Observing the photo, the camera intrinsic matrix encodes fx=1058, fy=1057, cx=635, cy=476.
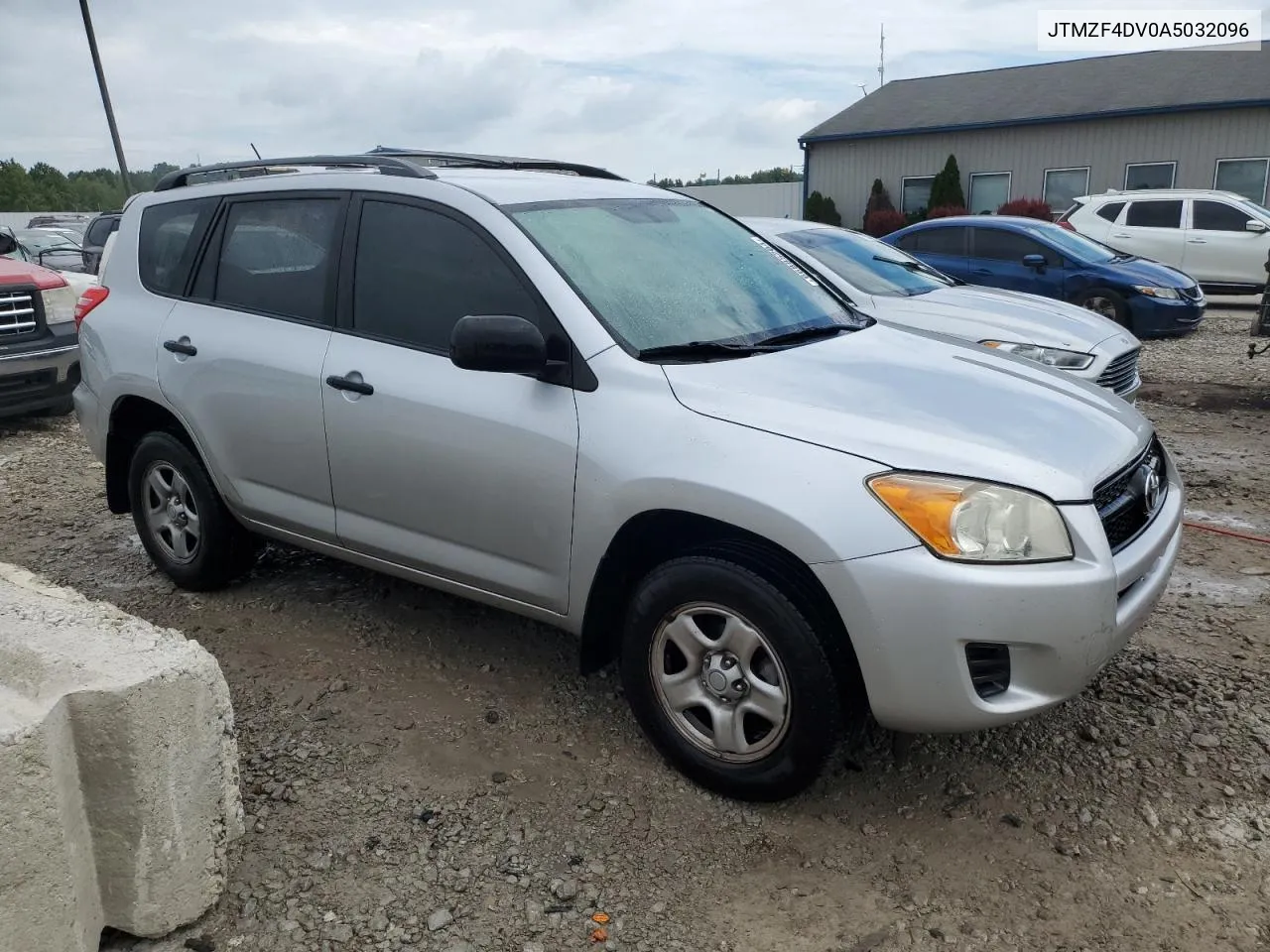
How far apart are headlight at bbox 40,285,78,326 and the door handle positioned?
5662 mm

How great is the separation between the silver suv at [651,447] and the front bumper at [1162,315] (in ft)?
27.4

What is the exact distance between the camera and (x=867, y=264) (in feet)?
25.7

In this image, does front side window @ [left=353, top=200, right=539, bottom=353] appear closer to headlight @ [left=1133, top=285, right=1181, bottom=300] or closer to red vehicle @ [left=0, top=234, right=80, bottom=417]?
red vehicle @ [left=0, top=234, right=80, bottom=417]

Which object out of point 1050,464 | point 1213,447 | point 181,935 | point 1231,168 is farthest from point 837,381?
point 1231,168

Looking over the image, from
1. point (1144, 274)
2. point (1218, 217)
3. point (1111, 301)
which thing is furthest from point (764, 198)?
point (1111, 301)

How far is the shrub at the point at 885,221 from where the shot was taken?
87.4 ft

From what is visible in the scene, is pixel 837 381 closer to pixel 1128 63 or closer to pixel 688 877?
pixel 688 877

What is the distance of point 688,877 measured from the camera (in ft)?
9.23

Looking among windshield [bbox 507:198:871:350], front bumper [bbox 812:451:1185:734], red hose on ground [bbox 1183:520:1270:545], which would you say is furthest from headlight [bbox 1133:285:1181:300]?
front bumper [bbox 812:451:1185:734]

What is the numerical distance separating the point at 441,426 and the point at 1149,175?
25110 mm

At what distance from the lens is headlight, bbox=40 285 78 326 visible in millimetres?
8258

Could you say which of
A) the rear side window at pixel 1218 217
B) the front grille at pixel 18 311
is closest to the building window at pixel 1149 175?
the rear side window at pixel 1218 217

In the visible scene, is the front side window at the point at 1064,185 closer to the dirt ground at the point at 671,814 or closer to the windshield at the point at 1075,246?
the windshield at the point at 1075,246

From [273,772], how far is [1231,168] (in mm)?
25488
